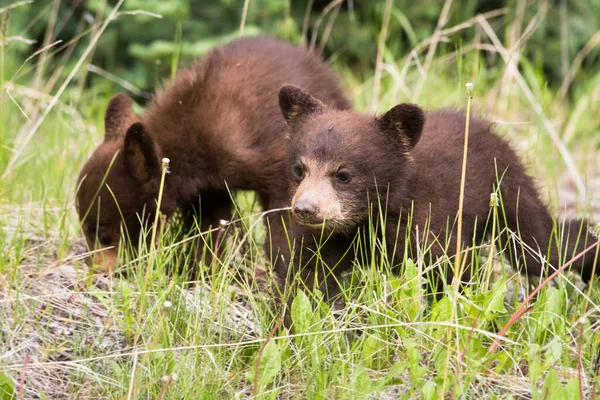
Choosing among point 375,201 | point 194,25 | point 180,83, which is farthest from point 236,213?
point 194,25

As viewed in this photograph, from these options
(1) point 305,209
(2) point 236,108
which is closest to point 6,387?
(1) point 305,209

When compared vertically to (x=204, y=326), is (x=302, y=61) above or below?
above

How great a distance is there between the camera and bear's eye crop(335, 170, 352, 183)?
4469 mm

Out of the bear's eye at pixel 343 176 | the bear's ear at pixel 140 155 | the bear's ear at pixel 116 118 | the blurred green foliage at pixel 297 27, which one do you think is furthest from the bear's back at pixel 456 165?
the blurred green foliage at pixel 297 27

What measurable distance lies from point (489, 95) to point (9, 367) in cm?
603

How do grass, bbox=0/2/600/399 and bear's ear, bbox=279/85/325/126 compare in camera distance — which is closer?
grass, bbox=0/2/600/399

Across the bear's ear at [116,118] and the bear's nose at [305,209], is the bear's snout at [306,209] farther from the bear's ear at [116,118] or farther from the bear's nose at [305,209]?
the bear's ear at [116,118]

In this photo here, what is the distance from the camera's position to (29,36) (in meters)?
9.85

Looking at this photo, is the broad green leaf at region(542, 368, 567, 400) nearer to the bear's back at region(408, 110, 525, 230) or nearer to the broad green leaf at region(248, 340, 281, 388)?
the broad green leaf at region(248, 340, 281, 388)

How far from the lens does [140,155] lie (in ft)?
18.6

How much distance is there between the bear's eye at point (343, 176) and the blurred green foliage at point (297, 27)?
4.10 meters

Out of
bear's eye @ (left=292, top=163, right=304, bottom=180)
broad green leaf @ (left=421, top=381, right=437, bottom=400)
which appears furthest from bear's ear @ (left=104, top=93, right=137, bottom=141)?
broad green leaf @ (left=421, top=381, right=437, bottom=400)

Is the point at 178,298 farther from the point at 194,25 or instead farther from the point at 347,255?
the point at 194,25

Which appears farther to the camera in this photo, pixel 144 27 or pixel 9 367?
pixel 144 27
